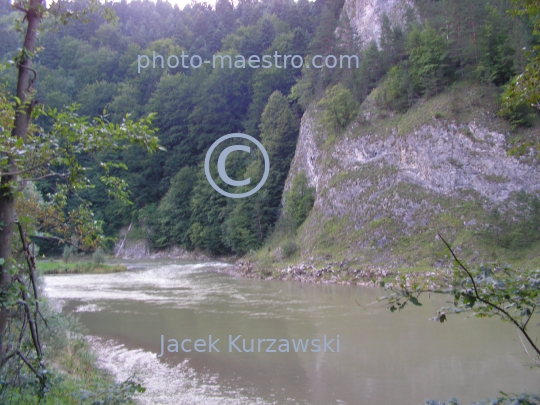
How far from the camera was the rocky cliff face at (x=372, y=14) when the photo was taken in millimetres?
31328

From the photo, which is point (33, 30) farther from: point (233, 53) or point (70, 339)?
point (233, 53)

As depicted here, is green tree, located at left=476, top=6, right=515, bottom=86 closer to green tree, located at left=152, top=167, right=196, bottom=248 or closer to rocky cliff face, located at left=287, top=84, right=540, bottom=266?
rocky cliff face, located at left=287, top=84, right=540, bottom=266

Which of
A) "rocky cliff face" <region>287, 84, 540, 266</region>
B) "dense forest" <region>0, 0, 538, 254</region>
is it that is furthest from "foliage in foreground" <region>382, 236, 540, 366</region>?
"rocky cliff face" <region>287, 84, 540, 266</region>

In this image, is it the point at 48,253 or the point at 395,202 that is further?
the point at 48,253

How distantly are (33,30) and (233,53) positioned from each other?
46565 mm

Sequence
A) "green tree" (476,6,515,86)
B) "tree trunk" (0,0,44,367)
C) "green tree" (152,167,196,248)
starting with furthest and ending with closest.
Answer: "green tree" (152,167,196,248)
"green tree" (476,6,515,86)
"tree trunk" (0,0,44,367)

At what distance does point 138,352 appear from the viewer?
31.8ft

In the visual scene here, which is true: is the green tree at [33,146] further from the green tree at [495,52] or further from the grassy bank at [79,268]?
the grassy bank at [79,268]

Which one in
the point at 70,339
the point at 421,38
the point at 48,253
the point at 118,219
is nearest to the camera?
the point at 70,339

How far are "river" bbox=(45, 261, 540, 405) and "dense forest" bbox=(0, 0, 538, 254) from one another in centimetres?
1076

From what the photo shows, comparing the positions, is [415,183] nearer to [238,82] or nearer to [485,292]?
[485,292]

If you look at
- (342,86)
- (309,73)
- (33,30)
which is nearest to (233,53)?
(309,73)

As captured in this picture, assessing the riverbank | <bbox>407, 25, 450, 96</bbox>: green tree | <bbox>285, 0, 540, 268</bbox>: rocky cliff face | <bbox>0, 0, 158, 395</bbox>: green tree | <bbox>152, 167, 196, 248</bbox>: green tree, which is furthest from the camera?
<bbox>152, 167, 196, 248</bbox>: green tree

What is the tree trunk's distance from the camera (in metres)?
2.98
